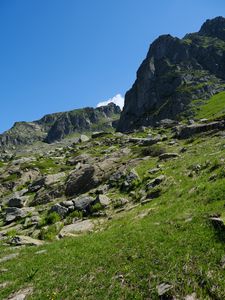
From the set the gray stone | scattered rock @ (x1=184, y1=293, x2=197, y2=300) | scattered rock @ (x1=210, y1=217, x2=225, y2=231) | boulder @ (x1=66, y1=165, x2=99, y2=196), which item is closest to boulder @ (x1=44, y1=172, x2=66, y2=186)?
boulder @ (x1=66, y1=165, x2=99, y2=196)

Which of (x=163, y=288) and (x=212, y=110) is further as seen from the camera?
(x=212, y=110)

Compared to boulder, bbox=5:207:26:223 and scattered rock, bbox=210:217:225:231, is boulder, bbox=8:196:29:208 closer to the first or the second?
boulder, bbox=5:207:26:223

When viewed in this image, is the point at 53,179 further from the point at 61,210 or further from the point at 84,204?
the point at 84,204

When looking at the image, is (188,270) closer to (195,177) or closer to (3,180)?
(195,177)

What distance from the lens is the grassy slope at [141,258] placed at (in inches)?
642

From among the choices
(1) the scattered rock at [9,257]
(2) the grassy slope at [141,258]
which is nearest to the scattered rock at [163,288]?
(2) the grassy slope at [141,258]

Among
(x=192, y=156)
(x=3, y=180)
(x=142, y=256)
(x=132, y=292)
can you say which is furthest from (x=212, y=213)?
(x=3, y=180)

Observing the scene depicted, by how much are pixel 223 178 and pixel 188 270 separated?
12.5 meters

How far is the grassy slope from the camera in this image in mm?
16297

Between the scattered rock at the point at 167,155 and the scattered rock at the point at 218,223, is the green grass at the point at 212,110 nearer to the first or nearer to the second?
the scattered rock at the point at 167,155

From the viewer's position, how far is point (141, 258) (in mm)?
18688

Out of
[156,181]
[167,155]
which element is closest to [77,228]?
[156,181]

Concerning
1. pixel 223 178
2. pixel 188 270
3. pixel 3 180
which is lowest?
pixel 188 270

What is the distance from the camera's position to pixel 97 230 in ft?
95.2
